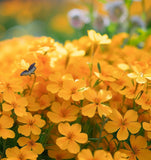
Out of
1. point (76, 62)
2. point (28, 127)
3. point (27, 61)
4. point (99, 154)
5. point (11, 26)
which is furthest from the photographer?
point (11, 26)

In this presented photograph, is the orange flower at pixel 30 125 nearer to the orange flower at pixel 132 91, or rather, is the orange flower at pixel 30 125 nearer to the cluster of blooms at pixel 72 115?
the cluster of blooms at pixel 72 115

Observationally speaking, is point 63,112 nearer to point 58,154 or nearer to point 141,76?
point 58,154

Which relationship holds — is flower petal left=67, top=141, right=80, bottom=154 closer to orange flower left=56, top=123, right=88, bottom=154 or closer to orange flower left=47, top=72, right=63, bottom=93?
orange flower left=56, top=123, right=88, bottom=154

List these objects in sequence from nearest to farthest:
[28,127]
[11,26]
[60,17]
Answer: [28,127], [11,26], [60,17]

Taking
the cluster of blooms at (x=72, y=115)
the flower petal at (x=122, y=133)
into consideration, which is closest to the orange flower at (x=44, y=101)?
the cluster of blooms at (x=72, y=115)

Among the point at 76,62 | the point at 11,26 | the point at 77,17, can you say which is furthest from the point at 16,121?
the point at 11,26

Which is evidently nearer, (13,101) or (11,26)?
(13,101)

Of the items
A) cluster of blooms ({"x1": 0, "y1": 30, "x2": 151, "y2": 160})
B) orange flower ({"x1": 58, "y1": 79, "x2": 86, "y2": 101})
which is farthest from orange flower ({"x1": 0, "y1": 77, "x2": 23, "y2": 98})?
orange flower ({"x1": 58, "y1": 79, "x2": 86, "y2": 101})

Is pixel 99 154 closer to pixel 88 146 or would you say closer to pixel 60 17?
pixel 88 146
